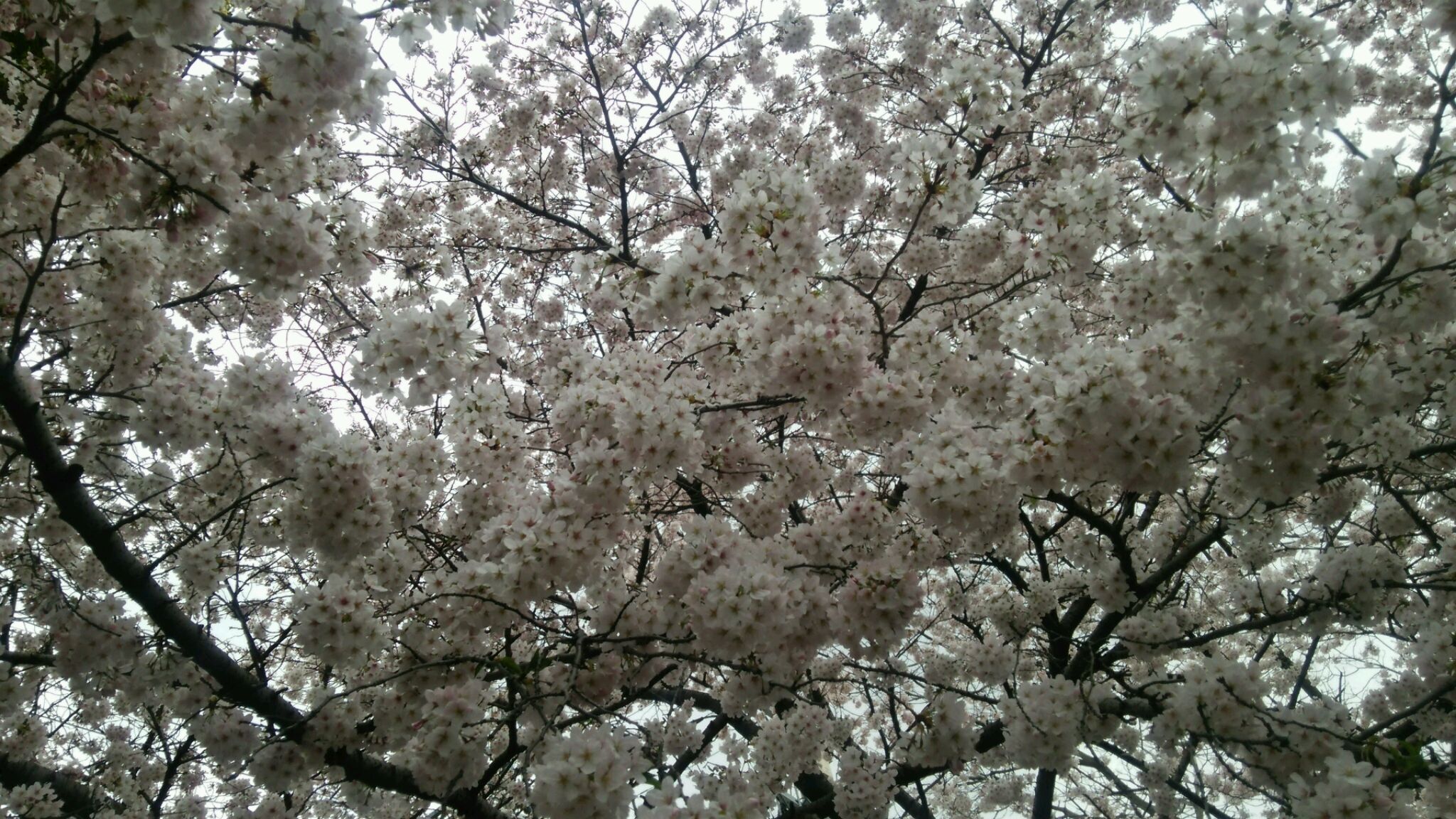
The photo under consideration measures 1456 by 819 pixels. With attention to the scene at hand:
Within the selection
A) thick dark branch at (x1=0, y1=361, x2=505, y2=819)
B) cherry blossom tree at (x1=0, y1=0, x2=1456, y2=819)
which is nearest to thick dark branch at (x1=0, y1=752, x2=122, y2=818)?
cherry blossom tree at (x1=0, y1=0, x2=1456, y2=819)

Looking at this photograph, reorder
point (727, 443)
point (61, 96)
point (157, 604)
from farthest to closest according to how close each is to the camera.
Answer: point (727, 443) → point (157, 604) → point (61, 96)

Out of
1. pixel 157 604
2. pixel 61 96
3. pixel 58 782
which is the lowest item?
pixel 58 782

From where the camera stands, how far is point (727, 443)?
476cm

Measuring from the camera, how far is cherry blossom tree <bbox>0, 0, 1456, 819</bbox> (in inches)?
112

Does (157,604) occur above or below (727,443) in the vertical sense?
below

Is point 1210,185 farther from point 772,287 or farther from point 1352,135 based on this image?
point 1352,135

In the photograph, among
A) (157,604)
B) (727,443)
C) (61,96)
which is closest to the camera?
(61,96)

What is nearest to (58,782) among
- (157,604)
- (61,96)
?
(157,604)

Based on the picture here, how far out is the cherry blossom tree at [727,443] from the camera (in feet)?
9.34

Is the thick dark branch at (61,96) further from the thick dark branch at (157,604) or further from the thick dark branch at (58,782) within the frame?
the thick dark branch at (58,782)

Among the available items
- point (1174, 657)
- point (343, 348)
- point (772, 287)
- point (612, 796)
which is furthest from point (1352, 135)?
point (343, 348)

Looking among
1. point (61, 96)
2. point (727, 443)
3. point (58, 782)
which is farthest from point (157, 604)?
point (727, 443)

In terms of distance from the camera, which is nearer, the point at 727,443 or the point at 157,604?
the point at 157,604

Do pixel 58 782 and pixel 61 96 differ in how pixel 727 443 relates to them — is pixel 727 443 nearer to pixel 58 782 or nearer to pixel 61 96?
pixel 61 96
